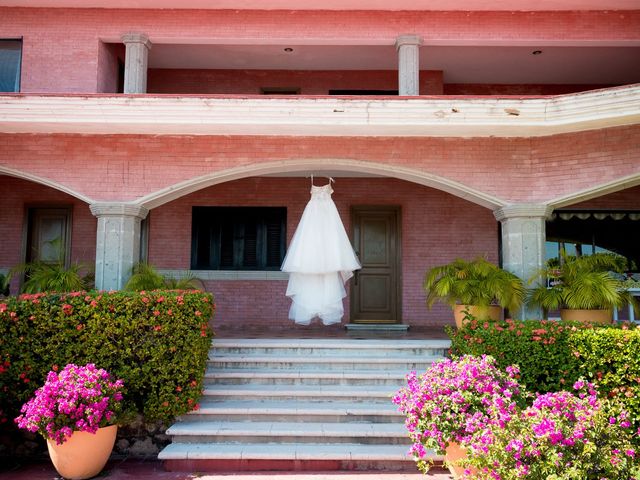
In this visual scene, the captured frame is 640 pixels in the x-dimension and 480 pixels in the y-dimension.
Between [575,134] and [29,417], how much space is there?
752cm

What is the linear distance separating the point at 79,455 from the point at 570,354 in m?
5.17

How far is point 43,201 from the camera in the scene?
10.5 m

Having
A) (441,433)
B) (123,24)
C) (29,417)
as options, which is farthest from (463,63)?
(29,417)

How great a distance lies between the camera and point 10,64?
29.6ft

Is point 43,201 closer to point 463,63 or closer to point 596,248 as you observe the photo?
point 463,63

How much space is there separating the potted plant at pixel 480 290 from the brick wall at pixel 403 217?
315cm

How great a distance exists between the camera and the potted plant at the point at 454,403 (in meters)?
4.48

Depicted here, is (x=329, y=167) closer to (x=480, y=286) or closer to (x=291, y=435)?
(x=480, y=286)

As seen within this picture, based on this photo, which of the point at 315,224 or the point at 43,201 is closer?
the point at 315,224

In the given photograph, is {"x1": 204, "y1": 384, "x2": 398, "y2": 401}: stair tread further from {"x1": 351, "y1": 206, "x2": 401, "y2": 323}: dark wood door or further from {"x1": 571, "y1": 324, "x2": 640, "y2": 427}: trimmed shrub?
{"x1": 351, "y1": 206, "x2": 401, "y2": 323}: dark wood door

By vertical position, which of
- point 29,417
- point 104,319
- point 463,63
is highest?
point 463,63

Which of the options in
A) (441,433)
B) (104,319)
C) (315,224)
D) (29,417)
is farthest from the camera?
(315,224)

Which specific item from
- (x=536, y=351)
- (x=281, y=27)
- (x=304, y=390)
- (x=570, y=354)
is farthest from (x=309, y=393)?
(x=281, y=27)

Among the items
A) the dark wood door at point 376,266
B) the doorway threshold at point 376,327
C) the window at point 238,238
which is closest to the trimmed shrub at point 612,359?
the doorway threshold at point 376,327
